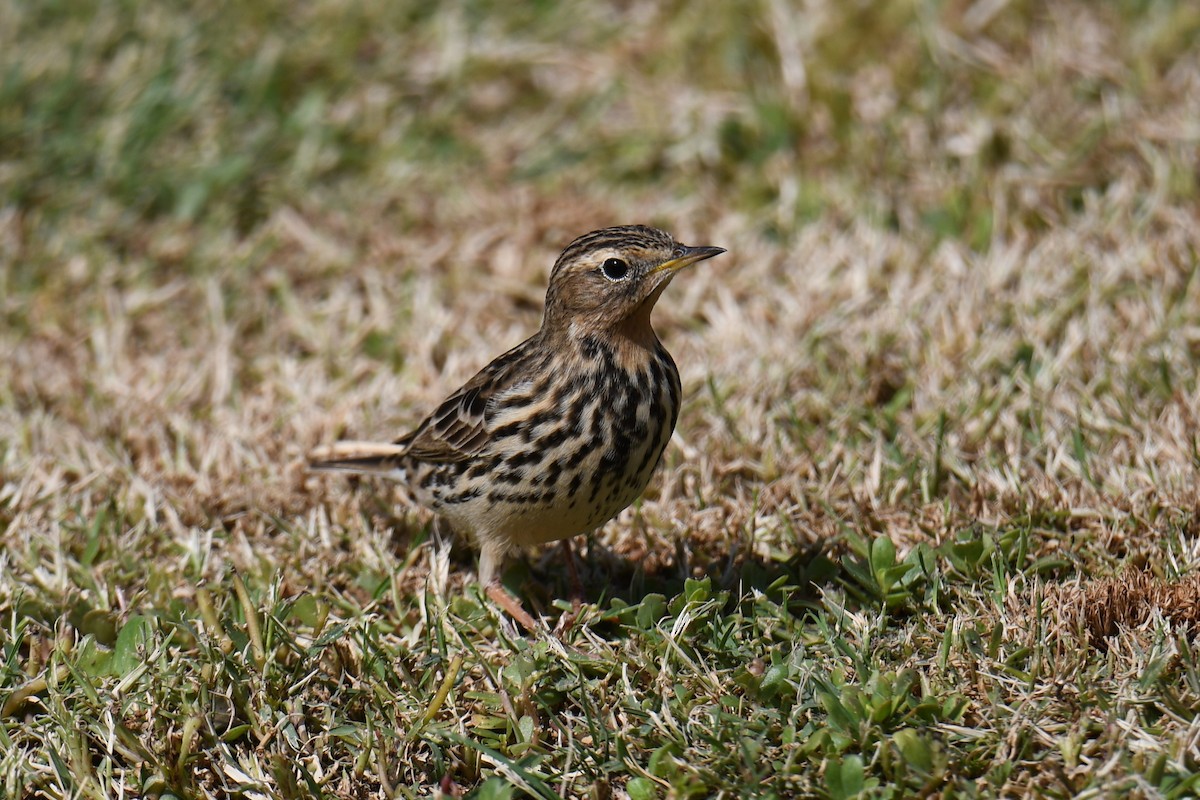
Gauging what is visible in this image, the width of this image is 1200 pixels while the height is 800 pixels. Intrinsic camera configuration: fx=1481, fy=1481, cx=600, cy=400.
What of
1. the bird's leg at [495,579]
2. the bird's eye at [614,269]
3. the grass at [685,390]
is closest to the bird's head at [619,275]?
the bird's eye at [614,269]

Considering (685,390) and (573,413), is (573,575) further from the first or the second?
(685,390)

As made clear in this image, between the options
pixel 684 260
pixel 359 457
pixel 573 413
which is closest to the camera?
pixel 573 413

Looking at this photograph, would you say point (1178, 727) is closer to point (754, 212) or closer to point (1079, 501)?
point (1079, 501)

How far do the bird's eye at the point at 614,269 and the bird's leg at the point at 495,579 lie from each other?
1.05 m

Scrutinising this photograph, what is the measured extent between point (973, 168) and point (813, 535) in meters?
3.34

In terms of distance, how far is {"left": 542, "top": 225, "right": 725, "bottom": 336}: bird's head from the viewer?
5.22 m

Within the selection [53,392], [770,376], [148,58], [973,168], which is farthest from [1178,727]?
[148,58]

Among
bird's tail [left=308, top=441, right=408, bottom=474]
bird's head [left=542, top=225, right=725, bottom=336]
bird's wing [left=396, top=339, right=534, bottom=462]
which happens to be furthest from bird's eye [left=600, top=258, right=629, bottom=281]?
bird's tail [left=308, top=441, right=408, bottom=474]

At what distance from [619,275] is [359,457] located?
159 centimetres

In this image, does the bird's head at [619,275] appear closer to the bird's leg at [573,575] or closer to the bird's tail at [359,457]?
the bird's leg at [573,575]

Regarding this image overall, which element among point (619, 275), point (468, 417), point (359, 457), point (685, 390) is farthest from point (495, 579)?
point (685, 390)

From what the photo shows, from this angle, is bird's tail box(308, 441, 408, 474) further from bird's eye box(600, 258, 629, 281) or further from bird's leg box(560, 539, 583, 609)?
bird's eye box(600, 258, 629, 281)

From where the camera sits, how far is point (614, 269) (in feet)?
17.2

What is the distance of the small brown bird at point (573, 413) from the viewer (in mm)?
5012
